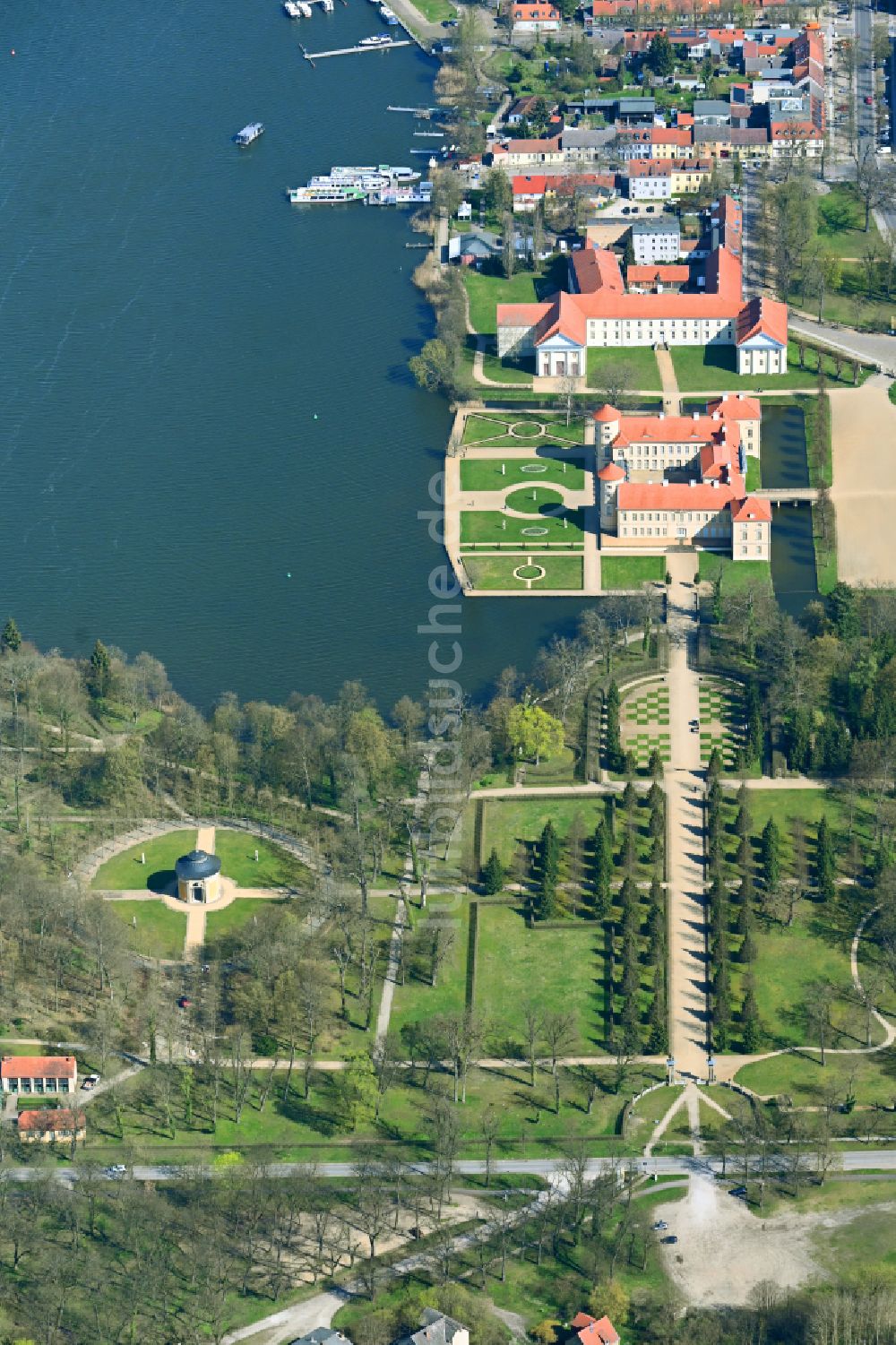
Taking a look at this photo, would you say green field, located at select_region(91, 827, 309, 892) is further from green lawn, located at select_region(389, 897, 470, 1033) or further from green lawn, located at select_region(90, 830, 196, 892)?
green lawn, located at select_region(389, 897, 470, 1033)

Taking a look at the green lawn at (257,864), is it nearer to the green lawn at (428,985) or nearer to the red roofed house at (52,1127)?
the green lawn at (428,985)

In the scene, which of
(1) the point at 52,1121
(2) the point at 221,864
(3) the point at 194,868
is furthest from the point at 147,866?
(1) the point at 52,1121

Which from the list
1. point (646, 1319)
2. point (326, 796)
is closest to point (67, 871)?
point (326, 796)

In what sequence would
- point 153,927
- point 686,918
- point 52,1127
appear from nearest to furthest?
point 52,1127
point 686,918
point 153,927

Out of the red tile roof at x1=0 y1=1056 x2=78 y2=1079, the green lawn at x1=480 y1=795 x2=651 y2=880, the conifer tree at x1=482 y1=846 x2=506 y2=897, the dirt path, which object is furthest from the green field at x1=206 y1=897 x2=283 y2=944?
the dirt path

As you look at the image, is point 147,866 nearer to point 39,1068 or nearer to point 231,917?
point 231,917

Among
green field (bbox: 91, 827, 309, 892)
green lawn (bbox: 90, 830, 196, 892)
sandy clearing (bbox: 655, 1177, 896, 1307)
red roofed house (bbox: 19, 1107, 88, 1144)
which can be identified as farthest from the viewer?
green field (bbox: 91, 827, 309, 892)

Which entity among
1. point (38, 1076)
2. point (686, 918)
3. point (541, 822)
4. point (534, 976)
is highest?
point (541, 822)
